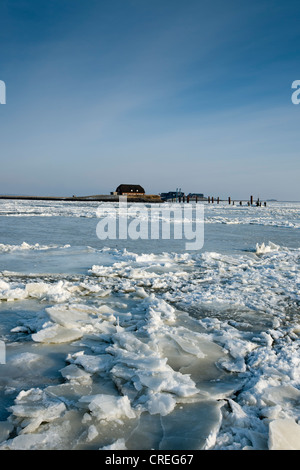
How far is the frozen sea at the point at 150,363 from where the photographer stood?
1466 millimetres

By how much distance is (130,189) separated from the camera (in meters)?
72.1

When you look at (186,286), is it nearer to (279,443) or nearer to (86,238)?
(279,443)

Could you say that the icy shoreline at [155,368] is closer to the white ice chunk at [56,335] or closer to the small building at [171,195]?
the white ice chunk at [56,335]

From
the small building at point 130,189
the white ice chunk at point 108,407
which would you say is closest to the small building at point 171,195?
the small building at point 130,189

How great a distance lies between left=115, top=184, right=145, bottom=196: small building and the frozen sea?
2657 inches

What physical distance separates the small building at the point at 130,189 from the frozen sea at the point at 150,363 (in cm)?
6748

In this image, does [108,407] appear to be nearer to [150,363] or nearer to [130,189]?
[150,363]

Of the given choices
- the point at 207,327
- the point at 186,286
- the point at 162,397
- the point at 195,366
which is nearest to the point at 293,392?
the point at 195,366

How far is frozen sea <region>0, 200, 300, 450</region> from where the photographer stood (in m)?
1.47

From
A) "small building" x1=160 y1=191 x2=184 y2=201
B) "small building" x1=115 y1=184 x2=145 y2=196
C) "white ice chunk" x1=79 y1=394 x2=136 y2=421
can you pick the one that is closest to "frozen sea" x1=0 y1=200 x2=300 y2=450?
"white ice chunk" x1=79 y1=394 x2=136 y2=421

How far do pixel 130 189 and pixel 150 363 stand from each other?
71.2 meters

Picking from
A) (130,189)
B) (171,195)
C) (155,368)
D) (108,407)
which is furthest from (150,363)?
(171,195)

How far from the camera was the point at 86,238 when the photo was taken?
8.85m

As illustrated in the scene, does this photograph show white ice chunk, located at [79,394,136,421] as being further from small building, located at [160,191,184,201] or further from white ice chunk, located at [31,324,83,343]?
small building, located at [160,191,184,201]
